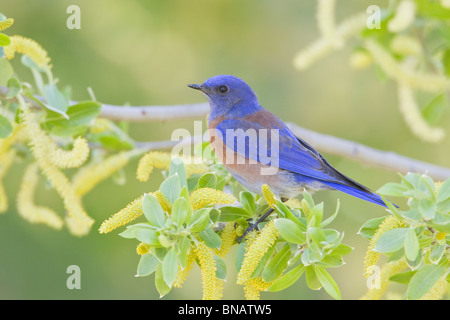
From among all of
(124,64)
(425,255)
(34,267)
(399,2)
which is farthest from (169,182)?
(124,64)

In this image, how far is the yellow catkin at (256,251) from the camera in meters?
2.52

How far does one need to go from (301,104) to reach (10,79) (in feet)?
15.9

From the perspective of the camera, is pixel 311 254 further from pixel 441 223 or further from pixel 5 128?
pixel 5 128

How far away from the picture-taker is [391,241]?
7.97 feet

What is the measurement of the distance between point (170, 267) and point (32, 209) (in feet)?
6.08

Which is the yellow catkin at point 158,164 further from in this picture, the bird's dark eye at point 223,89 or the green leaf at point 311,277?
the green leaf at point 311,277

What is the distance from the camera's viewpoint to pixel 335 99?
7.81 meters

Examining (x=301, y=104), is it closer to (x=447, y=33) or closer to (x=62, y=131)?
(x=447, y=33)

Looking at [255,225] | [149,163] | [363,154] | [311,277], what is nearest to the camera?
[311,277]

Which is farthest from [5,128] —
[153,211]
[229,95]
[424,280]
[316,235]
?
[424,280]

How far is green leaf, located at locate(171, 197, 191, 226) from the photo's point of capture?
8.14 ft

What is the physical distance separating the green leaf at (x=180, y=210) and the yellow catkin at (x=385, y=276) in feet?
3.66

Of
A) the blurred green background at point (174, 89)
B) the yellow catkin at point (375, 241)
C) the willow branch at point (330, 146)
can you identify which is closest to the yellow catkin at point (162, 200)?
the yellow catkin at point (375, 241)

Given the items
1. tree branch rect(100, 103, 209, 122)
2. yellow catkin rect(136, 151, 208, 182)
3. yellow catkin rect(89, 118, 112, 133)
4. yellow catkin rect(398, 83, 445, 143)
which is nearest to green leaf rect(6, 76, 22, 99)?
yellow catkin rect(89, 118, 112, 133)
